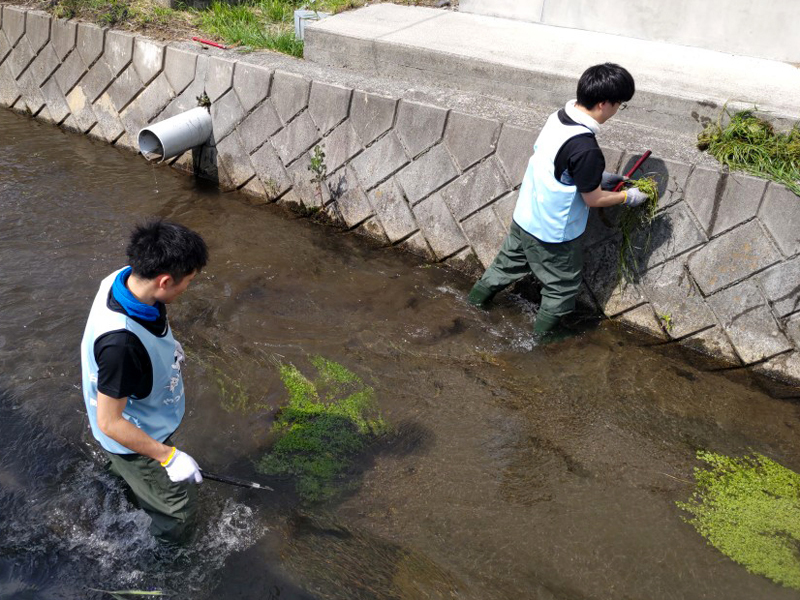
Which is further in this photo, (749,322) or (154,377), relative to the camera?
(749,322)

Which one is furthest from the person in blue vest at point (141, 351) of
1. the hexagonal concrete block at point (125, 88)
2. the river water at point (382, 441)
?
the hexagonal concrete block at point (125, 88)

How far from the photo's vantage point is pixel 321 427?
3758 mm

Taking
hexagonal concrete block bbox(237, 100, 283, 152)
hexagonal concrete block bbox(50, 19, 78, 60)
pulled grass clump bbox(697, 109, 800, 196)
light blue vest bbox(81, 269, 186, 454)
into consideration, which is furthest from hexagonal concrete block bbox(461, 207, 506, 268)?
hexagonal concrete block bbox(50, 19, 78, 60)

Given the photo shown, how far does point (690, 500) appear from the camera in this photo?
3.44m

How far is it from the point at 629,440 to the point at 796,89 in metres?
2.96

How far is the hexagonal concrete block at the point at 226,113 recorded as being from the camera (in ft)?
19.0

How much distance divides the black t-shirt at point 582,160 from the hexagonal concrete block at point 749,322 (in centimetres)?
119

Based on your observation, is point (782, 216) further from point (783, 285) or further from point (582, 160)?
point (582, 160)

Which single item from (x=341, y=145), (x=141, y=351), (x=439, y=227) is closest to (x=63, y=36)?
(x=341, y=145)

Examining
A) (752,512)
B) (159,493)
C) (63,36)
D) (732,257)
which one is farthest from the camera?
(63,36)

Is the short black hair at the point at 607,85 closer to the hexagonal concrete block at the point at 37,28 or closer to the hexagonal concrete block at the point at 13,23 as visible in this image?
the hexagonal concrete block at the point at 37,28

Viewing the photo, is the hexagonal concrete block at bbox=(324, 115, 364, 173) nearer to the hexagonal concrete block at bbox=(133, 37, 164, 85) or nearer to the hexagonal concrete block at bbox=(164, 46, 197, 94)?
the hexagonal concrete block at bbox=(164, 46, 197, 94)

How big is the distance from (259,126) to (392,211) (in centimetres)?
138

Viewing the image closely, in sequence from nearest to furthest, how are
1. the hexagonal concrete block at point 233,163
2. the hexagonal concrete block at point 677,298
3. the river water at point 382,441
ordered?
the river water at point 382,441 < the hexagonal concrete block at point 677,298 < the hexagonal concrete block at point 233,163
